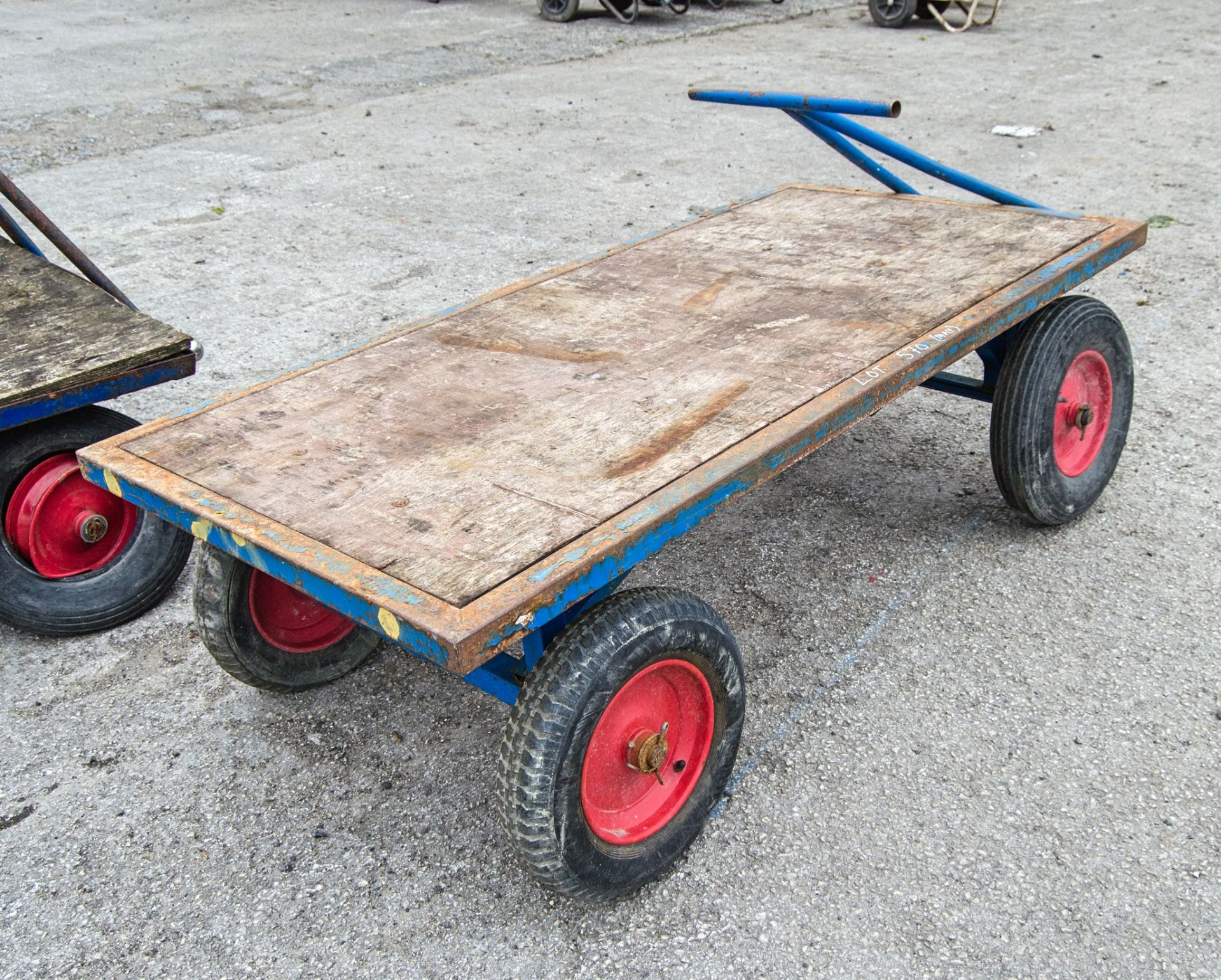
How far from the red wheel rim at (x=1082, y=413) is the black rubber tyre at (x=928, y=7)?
8.05m

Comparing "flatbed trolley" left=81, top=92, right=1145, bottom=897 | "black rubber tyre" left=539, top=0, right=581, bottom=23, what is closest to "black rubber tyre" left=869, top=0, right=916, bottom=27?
"black rubber tyre" left=539, top=0, right=581, bottom=23

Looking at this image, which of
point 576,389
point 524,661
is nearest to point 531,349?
point 576,389

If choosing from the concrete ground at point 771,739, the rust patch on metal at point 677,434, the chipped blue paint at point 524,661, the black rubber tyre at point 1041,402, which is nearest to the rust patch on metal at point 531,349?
the rust patch on metal at point 677,434

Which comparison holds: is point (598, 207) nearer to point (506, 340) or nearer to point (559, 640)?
point (506, 340)

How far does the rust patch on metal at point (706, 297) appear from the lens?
274 centimetres

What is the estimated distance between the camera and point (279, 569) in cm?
177

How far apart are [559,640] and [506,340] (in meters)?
1.00

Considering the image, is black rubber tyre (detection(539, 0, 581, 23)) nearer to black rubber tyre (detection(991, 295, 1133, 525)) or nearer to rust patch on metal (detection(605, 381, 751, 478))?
black rubber tyre (detection(991, 295, 1133, 525))

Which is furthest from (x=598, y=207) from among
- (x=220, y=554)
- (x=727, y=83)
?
(x=220, y=554)

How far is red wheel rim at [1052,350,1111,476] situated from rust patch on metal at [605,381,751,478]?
1.18 m

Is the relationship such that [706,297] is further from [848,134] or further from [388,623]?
[388,623]

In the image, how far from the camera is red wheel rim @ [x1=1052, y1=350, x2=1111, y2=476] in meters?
2.97

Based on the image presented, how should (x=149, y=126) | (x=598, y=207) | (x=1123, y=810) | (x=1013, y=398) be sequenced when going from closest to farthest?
(x=1123, y=810)
(x=1013, y=398)
(x=598, y=207)
(x=149, y=126)

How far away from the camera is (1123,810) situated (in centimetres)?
220
